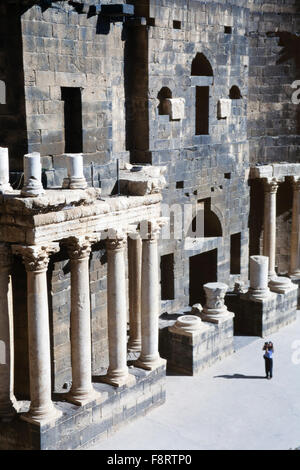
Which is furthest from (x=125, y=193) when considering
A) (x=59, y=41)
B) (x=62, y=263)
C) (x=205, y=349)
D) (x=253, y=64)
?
(x=253, y=64)

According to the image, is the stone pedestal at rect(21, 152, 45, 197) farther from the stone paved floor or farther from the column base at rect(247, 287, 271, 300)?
the column base at rect(247, 287, 271, 300)

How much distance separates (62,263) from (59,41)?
16.8ft

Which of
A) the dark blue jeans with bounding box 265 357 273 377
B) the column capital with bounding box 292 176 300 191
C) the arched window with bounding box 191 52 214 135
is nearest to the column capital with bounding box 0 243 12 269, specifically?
the dark blue jeans with bounding box 265 357 273 377

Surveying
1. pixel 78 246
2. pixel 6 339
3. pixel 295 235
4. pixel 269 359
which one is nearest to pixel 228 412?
pixel 269 359

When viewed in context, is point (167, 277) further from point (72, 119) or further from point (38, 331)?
point (38, 331)

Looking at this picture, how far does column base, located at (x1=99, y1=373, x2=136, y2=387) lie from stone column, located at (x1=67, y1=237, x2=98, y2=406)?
751mm

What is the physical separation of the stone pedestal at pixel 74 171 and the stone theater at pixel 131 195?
0.03m

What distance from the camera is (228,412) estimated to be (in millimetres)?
18281

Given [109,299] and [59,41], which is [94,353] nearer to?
[109,299]

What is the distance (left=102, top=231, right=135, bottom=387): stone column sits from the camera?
16.7 m

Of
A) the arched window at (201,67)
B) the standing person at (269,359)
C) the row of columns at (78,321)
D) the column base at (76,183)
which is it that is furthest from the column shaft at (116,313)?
the arched window at (201,67)

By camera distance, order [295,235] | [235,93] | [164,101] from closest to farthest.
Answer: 1. [164,101]
2. [235,93]
3. [295,235]

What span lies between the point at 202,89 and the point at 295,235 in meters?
6.87
